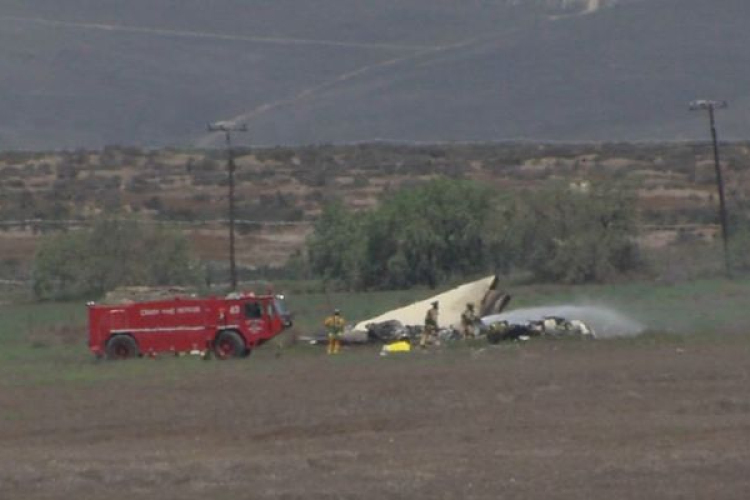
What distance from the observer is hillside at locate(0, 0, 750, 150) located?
12150 centimetres

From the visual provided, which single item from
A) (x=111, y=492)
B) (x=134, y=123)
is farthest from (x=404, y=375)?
(x=134, y=123)

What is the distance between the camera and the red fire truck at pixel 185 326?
43.3 m

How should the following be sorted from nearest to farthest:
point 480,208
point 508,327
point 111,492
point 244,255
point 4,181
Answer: point 111,492 → point 508,327 → point 480,208 → point 244,255 → point 4,181

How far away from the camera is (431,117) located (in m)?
123

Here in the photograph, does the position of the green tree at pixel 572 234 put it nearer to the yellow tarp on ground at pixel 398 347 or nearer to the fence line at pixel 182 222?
the fence line at pixel 182 222

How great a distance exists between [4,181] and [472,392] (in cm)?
8799

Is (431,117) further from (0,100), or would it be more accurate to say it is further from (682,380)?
(682,380)

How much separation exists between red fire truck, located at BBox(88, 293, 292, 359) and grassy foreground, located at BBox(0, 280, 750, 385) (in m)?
0.72

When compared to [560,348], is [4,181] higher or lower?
higher

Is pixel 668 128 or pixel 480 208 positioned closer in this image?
pixel 480 208

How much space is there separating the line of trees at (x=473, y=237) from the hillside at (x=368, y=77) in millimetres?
47812

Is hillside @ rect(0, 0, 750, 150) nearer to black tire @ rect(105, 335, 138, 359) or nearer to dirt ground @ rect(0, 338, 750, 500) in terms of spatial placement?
black tire @ rect(105, 335, 138, 359)

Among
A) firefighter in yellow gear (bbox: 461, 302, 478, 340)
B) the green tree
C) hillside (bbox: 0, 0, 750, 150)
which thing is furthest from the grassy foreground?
hillside (bbox: 0, 0, 750, 150)

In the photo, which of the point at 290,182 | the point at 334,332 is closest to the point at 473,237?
the point at 334,332
